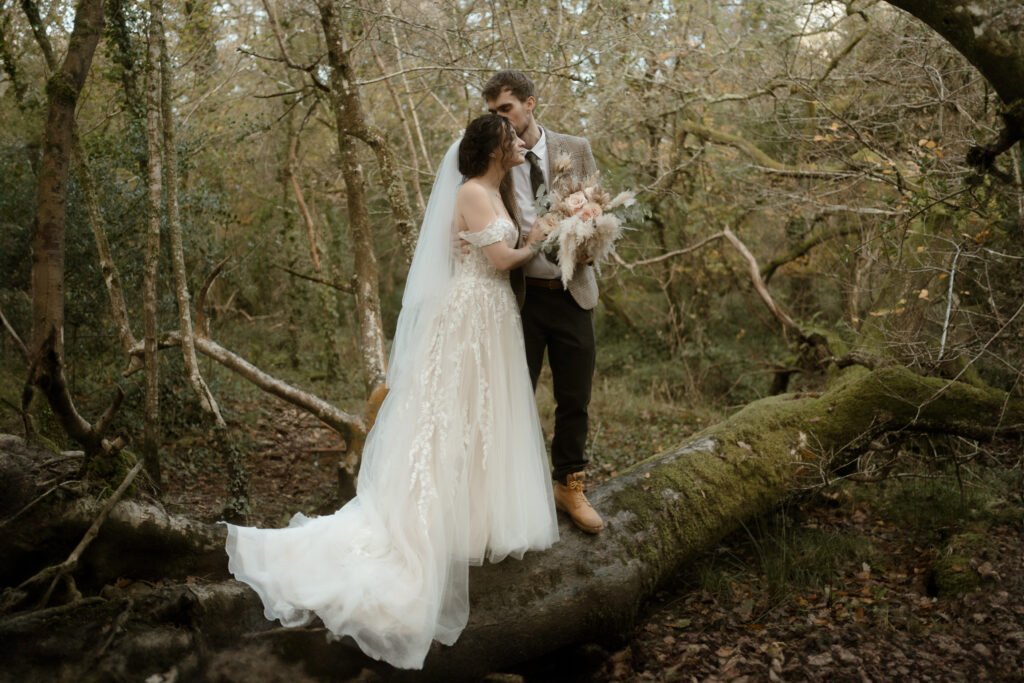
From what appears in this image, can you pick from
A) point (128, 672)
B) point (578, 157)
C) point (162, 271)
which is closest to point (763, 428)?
point (578, 157)

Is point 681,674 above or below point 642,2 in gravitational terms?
below

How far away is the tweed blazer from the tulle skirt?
0.11 m

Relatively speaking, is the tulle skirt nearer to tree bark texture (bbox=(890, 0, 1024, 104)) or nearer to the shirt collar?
the shirt collar

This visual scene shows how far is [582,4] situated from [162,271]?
5.28 meters

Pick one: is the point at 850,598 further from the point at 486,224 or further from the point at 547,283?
the point at 486,224

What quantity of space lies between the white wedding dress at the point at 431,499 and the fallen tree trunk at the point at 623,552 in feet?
0.39

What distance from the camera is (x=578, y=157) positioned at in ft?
13.1

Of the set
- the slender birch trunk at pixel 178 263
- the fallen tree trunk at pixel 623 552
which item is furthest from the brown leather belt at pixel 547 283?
the slender birch trunk at pixel 178 263

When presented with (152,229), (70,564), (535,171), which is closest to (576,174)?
(535,171)

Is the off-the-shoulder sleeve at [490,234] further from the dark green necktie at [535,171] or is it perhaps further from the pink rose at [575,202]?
the dark green necktie at [535,171]

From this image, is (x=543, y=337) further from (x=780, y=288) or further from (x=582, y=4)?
(x=780, y=288)

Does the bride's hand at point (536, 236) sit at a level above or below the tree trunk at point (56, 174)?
below

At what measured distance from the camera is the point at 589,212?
11.1 ft

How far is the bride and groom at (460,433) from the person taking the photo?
9.98ft
